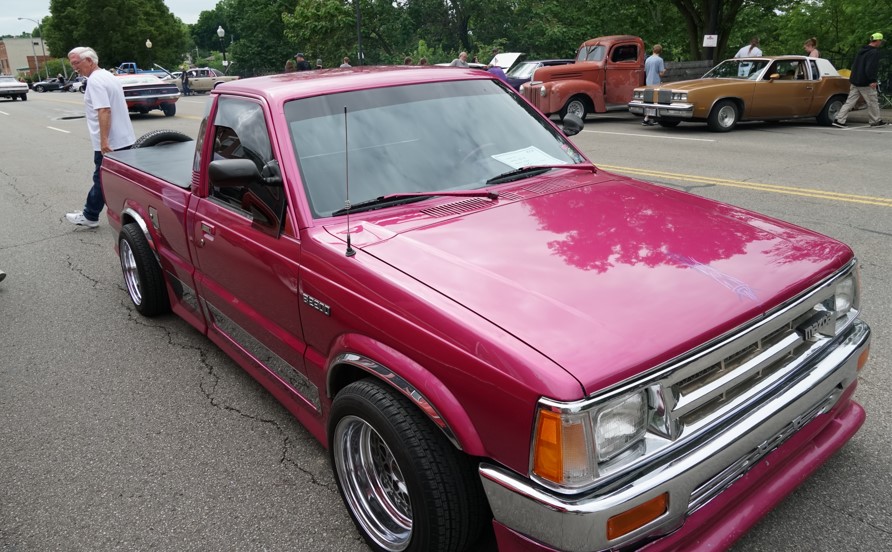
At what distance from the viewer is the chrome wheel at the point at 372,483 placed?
2.53m

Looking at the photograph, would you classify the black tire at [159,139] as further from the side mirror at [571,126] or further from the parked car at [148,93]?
the parked car at [148,93]

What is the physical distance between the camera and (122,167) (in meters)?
5.15

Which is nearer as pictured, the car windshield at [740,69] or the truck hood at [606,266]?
the truck hood at [606,266]

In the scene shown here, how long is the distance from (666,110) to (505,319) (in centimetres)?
1430

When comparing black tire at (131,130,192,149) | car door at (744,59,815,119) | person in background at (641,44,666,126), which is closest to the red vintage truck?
person in background at (641,44,666,126)

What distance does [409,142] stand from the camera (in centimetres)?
323

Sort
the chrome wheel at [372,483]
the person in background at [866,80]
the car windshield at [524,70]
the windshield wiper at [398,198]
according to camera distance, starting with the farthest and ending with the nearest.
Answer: the car windshield at [524,70], the person in background at [866,80], the windshield wiper at [398,198], the chrome wheel at [372,483]

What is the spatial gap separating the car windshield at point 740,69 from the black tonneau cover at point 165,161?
12.9 meters

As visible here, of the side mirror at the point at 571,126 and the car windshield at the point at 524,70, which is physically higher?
the car windshield at the point at 524,70

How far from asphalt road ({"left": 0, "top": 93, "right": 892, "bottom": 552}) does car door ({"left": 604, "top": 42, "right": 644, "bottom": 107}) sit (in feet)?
39.7

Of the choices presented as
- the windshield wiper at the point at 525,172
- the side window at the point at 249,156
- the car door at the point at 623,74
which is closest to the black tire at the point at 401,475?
the side window at the point at 249,156

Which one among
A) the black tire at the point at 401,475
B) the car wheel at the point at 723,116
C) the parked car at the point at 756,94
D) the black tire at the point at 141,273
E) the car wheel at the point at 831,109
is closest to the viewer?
the black tire at the point at 401,475

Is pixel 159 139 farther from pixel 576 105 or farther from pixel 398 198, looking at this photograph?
pixel 576 105

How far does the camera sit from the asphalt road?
9.09 ft
